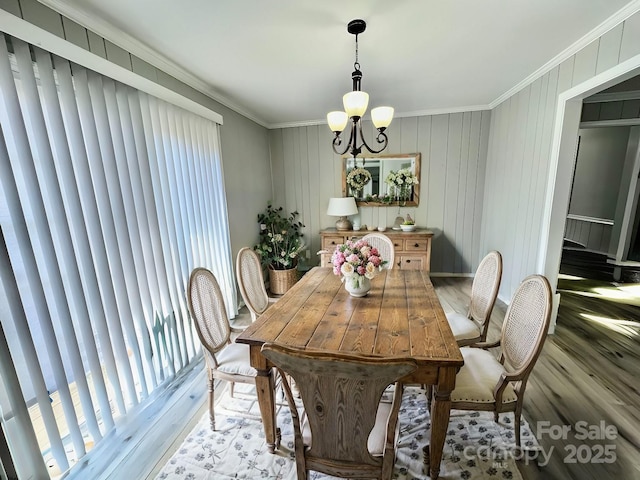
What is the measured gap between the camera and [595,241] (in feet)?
17.1

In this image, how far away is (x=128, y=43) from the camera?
1.75 metres

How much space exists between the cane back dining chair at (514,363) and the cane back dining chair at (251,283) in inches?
54.1

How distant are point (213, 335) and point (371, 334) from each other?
3.25 feet

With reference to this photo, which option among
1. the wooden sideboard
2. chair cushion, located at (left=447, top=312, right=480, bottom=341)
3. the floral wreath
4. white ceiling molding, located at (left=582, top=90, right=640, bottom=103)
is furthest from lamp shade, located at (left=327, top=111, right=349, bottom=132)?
white ceiling molding, located at (left=582, top=90, right=640, bottom=103)

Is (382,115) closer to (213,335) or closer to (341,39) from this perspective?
(341,39)

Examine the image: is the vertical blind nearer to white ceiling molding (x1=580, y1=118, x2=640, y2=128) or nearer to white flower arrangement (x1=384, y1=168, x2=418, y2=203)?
white flower arrangement (x1=384, y1=168, x2=418, y2=203)

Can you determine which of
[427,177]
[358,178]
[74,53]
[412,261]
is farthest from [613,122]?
[74,53]

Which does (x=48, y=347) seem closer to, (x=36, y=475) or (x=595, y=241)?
(x=36, y=475)

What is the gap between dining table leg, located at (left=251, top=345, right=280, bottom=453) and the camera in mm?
1333

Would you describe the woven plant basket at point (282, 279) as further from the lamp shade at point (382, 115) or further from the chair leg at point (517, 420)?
the chair leg at point (517, 420)

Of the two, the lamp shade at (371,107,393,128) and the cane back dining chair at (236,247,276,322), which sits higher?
the lamp shade at (371,107,393,128)

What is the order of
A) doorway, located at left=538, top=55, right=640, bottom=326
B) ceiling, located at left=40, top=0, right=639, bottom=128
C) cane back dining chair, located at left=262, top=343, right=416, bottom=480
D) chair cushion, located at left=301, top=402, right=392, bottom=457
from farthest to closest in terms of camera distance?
1. doorway, located at left=538, top=55, right=640, bottom=326
2. ceiling, located at left=40, top=0, right=639, bottom=128
3. chair cushion, located at left=301, top=402, right=392, bottom=457
4. cane back dining chair, located at left=262, top=343, right=416, bottom=480

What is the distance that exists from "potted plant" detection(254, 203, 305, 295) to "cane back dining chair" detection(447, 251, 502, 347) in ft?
7.32

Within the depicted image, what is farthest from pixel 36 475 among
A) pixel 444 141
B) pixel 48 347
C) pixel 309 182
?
pixel 444 141
